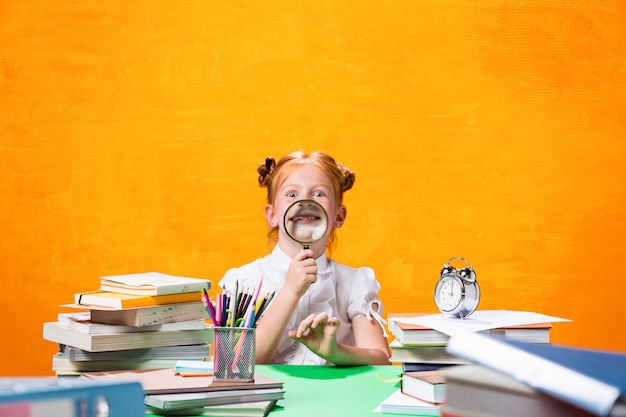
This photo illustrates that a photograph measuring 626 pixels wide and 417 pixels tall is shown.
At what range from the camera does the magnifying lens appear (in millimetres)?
1932

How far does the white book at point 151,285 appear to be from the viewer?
1.57 m

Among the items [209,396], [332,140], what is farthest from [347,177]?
[209,396]

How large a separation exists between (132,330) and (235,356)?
9.7 inches

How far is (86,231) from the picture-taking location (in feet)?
11.1

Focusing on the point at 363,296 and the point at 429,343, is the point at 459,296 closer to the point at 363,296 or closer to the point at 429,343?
the point at 429,343

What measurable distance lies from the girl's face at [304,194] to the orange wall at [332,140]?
89cm

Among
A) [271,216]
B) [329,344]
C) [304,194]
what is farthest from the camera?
[271,216]

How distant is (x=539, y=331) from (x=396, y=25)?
215 cm

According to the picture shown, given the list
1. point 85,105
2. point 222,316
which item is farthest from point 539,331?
point 85,105

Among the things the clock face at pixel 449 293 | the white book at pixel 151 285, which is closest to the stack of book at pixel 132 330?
the white book at pixel 151 285

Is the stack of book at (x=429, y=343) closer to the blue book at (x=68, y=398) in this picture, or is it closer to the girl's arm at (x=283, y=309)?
the girl's arm at (x=283, y=309)

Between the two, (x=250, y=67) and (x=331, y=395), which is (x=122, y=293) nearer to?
(x=331, y=395)

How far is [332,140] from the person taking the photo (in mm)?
3318

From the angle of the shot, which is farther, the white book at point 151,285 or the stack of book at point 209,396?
the white book at point 151,285
